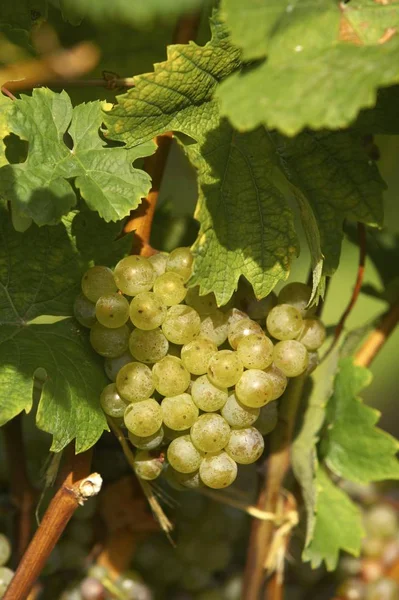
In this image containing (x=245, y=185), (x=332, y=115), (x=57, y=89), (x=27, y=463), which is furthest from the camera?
(x=27, y=463)

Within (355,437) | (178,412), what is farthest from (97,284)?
(355,437)

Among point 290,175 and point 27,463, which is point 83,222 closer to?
point 290,175

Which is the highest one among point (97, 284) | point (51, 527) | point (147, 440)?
point (97, 284)

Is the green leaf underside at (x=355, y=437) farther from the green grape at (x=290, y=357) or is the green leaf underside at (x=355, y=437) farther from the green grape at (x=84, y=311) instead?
the green grape at (x=84, y=311)

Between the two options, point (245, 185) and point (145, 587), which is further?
point (145, 587)

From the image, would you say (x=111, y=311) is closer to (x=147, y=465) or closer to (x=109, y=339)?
(x=109, y=339)

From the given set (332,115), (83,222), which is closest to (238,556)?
(83,222)

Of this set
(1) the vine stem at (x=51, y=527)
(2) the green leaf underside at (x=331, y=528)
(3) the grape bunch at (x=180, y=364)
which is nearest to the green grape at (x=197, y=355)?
(3) the grape bunch at (x=180, y=364)
